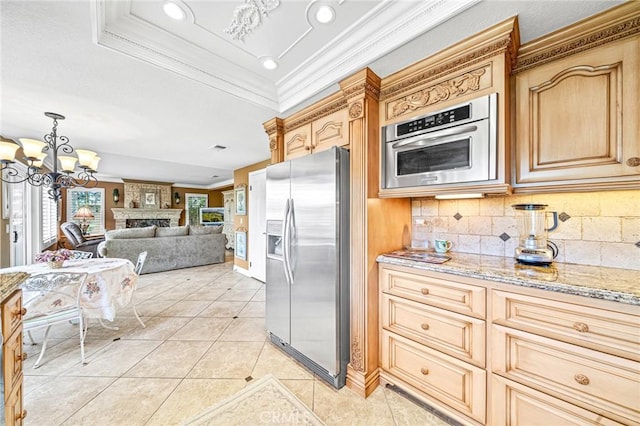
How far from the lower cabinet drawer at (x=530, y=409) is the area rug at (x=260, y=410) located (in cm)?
103

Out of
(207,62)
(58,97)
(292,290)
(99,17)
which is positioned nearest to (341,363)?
(292,290)

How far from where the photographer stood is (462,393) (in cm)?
137

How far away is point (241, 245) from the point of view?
538cm

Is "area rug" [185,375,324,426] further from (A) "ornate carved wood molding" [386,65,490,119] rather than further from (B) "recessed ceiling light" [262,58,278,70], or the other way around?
(B) "recessed ceiling light" [262,58,278,70]

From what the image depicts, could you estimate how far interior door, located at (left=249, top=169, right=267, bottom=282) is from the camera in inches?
181

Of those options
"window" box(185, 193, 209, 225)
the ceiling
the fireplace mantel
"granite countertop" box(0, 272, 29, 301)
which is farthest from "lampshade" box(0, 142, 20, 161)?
"window" box(185, 193, 209, 225)

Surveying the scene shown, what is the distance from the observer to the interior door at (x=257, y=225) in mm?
4598

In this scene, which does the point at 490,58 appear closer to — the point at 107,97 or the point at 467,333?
the point at 467,333

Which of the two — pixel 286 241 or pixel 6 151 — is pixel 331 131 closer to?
pixel 286 241

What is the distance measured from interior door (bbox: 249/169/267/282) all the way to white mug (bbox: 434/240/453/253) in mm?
3400

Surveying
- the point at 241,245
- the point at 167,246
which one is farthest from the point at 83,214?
the point at 241,245

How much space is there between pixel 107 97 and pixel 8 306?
2.34 metres

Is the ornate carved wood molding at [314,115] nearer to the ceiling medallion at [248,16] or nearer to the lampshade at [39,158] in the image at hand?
the ceiling medallion at [248,16]

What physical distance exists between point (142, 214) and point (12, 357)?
8.91m
